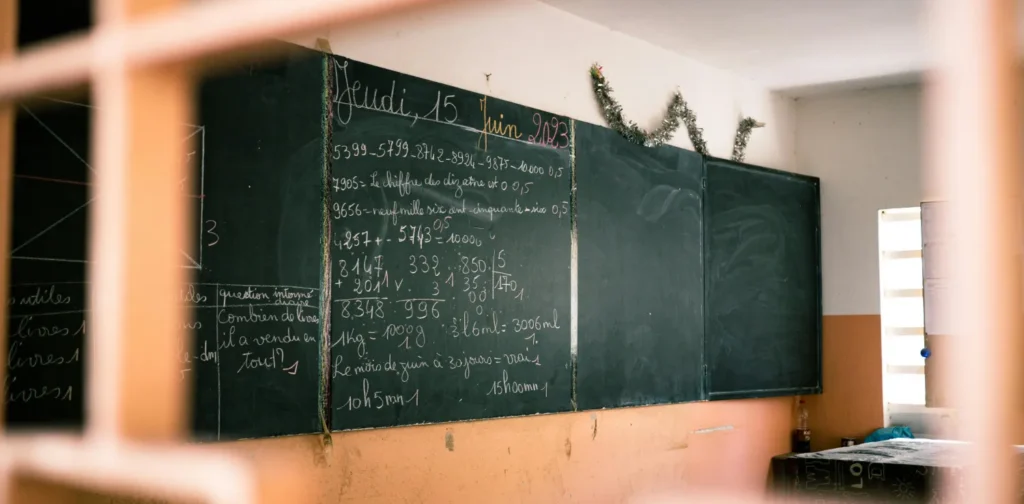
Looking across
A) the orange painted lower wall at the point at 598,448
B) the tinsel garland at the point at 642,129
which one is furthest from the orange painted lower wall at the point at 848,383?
the tinsel garland at the point at 642,129

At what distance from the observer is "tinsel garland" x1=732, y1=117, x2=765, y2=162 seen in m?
5.28

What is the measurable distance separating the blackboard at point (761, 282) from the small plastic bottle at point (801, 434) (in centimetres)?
18

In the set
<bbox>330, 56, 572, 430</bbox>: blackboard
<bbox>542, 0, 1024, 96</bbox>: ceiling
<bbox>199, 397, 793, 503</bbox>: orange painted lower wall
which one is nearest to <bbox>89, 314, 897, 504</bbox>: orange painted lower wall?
<bbox>199, 397, 793, 503</bbox>: orange painted lower wall

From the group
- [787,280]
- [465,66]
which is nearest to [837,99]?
[787,280]

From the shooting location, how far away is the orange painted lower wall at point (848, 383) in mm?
5547

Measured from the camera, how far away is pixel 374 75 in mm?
3223

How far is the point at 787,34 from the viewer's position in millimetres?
4582

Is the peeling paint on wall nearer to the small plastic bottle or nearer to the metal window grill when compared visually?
the metal window grill

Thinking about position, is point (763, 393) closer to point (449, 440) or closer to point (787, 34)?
point (787, 34)

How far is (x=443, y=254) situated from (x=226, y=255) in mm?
925

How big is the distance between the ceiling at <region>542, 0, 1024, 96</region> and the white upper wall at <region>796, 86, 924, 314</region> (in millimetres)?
212

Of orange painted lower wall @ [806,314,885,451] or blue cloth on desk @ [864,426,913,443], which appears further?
orange painted lower wall @ [806,314,885,451]

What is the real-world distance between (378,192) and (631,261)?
1607 mm

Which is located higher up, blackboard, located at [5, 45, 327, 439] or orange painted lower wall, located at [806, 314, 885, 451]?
blackboard, located at [5, 45, 327, 439]
